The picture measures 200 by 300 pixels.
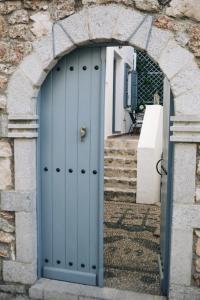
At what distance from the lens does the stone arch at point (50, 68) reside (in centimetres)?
291

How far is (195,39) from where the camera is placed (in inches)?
113

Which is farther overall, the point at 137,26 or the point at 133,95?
the point at 133,95

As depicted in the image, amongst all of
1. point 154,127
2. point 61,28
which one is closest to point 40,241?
point 61,28

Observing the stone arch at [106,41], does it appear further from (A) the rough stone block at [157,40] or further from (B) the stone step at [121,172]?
(B) the stone step at [121,172]

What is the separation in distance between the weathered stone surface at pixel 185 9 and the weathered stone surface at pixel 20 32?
129cm

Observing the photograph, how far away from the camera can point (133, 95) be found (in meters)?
10.6

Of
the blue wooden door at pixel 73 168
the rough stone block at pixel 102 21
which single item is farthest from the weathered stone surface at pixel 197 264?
the rough stone block at pixel 102 21

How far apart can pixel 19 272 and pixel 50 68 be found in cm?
207

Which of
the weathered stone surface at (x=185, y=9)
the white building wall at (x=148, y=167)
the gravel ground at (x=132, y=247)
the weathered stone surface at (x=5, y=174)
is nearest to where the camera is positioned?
the weathered stone surface at (x=185, y=9)

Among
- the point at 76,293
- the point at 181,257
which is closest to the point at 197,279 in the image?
the point at 181,257

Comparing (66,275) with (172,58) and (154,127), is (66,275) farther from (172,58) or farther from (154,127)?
(154,127)

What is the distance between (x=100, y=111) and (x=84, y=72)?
0.41 meters

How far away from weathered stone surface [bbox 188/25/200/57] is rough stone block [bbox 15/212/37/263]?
2.15 meters


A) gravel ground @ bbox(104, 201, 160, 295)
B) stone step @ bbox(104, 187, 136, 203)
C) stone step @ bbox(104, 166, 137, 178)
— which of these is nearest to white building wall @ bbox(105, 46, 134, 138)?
stone step @ bbox(104, 166, 137, 178)
